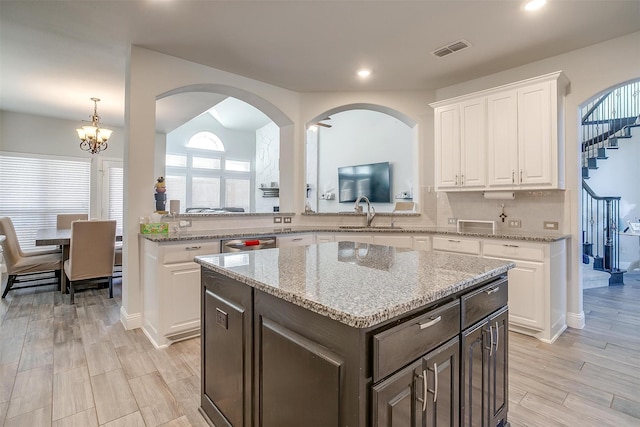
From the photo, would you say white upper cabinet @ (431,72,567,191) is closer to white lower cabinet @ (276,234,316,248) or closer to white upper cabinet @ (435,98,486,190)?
white upper cabinet @ (435,98,486,190)

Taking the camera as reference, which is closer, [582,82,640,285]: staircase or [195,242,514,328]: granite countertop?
[195,242,514,328]: granite countertop

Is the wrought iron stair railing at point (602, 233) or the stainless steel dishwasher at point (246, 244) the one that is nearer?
the stainless steel dishwasher at point (246, 244)

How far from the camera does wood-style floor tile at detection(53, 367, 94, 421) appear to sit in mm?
1821

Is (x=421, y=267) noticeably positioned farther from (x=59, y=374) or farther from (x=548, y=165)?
(x=59, y=374)

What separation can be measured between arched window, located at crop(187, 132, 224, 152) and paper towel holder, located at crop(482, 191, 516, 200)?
25.8ft

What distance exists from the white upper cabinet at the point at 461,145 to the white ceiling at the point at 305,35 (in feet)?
1.57

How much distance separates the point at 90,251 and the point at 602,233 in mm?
7902

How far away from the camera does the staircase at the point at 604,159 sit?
500 centimetres

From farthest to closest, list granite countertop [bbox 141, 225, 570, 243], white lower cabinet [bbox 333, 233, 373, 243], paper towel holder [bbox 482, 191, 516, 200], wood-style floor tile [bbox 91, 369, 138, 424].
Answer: white lower cabinet [bbox 333, 233, 373, 243] < paper towel holder [bbox 482, 191, 516, 200] < granite countertop [bbox 141, 225, 570, 243] < wood-style floor tile [bbox 91, 369, 138, 424]

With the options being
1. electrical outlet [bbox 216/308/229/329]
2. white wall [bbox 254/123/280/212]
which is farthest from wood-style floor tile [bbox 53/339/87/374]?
white wall [bbox 254/123/280/212]

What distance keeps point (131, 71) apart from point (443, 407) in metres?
3.65

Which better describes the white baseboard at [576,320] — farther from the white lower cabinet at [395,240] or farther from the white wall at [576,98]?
the white lower cabinet at [395,240]

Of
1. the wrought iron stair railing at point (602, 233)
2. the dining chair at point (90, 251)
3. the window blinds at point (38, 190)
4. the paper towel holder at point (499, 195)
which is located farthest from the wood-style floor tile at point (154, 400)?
the wrought iron stair railing at point (602, 233)

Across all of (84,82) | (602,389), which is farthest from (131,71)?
(602,389)
